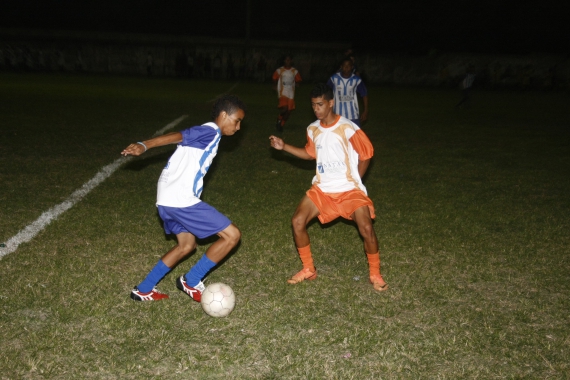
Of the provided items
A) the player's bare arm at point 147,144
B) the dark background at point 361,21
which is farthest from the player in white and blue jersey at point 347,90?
the dark background at point 361,21

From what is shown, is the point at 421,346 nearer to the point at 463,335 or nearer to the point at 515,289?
the point at 463,335

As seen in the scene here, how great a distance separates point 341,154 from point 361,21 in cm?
4843

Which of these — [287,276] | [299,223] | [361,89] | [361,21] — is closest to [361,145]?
[299,223]

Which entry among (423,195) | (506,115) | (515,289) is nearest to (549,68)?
(506,115)

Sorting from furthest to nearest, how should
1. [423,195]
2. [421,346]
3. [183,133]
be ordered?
[423,195], [183,133], [421,346]

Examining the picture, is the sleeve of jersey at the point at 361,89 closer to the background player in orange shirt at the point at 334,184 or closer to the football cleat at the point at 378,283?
the background player in orange shirt at the point at 334,184

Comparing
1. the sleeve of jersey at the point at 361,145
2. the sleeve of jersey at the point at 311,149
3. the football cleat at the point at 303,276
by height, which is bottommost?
the football cleat at the point at 303,276

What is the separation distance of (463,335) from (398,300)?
65cm

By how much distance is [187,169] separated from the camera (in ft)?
Result: 13.1

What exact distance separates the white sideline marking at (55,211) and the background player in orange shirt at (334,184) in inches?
103

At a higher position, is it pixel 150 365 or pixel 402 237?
pixel 150 365

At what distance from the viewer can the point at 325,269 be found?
5.00 meters

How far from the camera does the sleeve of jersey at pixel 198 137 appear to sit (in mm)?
3955

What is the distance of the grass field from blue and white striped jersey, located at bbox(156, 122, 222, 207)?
82 cm
